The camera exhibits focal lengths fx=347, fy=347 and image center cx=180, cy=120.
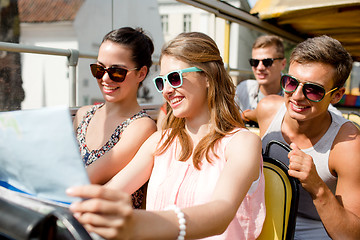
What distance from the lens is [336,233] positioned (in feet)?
5.19

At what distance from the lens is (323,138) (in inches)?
70.5

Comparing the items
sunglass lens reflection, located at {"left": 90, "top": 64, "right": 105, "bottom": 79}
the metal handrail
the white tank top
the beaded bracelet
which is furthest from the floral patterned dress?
the beaded bracelet

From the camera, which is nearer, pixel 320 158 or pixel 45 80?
pixel 320 158

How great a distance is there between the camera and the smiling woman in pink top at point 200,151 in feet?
4.45

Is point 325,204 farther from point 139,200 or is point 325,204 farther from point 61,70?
point 61,70

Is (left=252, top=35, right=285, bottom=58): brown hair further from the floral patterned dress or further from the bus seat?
the bus seat

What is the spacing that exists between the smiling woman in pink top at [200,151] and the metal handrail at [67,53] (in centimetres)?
79

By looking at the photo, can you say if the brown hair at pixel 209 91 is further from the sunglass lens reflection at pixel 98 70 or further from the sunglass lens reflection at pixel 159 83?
the sunglass lens reflection at pixel 98 70

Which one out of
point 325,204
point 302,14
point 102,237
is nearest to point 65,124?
point 102,237

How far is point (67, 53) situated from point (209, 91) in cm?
106

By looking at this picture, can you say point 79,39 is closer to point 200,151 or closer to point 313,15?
point 313,15

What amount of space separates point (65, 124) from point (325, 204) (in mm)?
1253

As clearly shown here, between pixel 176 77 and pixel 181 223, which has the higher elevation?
pixel 176 77

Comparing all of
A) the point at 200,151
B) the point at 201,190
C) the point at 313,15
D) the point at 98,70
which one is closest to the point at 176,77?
the point at 200,151
